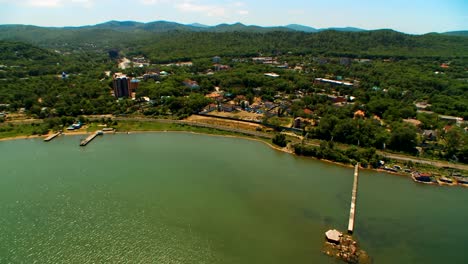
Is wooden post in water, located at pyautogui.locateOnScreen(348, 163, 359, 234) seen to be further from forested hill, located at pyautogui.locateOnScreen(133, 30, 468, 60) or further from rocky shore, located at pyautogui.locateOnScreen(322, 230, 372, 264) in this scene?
forested hill, located at pyautogui.locateOnScreen(133, 30, 468, 60)

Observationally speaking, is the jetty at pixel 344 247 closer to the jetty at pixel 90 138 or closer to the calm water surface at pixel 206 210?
the calm water surface at pixel 206 210

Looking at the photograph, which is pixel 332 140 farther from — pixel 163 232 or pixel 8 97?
pixel 8 97

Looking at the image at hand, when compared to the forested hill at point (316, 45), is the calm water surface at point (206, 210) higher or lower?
lower

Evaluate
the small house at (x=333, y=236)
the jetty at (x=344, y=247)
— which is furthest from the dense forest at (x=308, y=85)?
the jetty at (x=344, y=247)

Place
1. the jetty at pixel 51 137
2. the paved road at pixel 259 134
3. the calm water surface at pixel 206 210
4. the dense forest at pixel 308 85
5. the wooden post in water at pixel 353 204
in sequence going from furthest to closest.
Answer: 1. the jetty at pixel 51 137
2. the dense forest at pixel 308 85
3. the paved road at pixel 259 134
4. the wooden post in water at pixel 353 204
5. the calm water surface at pixel 206 210

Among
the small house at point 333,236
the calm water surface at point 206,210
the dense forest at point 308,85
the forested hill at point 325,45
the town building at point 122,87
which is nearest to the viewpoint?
the calm water surface at point 206,210

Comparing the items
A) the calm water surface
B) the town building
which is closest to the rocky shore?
the calm water surface

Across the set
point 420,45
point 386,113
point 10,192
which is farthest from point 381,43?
point 10,192
